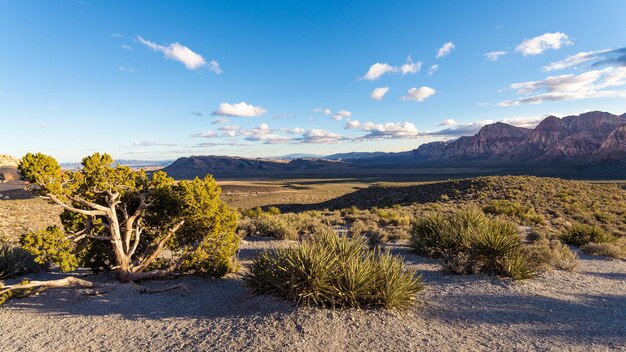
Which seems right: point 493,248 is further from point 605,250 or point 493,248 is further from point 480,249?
point 605,250

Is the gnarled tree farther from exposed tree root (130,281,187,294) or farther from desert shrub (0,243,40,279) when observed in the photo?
desert shrub (0,243,40,279)

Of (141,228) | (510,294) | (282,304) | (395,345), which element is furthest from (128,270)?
(510,294)

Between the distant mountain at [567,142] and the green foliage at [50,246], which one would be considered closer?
the green foliage at [50,246]

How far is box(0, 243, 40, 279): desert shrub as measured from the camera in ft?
27.9

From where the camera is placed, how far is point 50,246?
6559 millimetres

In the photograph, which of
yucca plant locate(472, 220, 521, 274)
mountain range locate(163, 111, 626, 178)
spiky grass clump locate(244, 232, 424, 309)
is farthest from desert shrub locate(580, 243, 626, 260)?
mountain range locate(163, 111, 626, 178)

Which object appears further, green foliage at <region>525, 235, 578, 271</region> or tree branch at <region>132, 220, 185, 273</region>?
green foliage at <region>525, 235, 578, 271</region>

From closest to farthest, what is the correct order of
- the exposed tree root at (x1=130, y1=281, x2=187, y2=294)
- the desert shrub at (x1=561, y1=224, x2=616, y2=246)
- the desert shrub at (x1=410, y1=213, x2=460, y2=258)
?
1. the exposed tree root at (x1=130, y1=281, x2=187, y2=294)
2. the desert shrub at (x1=410, y1=213, x2=460, y2=258)
3. the desert shrub at (x1=561, y1=224, x2=616, y2=246)

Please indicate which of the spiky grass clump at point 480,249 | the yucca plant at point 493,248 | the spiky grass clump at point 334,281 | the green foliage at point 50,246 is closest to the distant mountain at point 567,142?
the spiky grass clump at point 480,249

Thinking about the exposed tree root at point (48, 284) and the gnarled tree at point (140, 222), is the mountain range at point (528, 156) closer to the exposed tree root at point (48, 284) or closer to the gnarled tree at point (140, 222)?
the gnarled tree at point (140, 222)

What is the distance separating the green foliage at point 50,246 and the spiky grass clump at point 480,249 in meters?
8.74

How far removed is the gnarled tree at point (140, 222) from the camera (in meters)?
7.31

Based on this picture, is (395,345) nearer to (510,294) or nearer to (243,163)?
(510,294)

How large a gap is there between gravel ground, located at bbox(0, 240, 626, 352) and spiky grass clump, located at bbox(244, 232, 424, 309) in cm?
23
